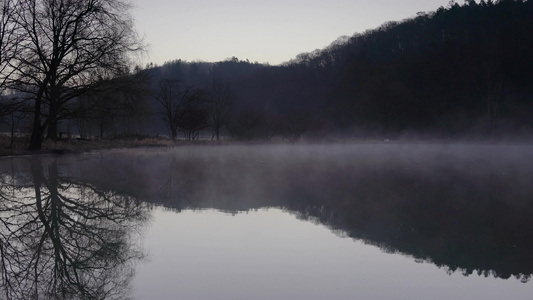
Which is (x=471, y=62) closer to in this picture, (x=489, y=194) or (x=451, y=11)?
(x=451, y=11)

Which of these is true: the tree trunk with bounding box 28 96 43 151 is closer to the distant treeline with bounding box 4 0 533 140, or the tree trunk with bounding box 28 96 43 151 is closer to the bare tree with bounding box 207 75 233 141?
the distant treeline with bounding box 4 0 533 140

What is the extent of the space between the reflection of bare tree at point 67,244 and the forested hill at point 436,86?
1586 inches

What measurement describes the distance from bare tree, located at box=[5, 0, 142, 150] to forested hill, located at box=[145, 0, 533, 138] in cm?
2649

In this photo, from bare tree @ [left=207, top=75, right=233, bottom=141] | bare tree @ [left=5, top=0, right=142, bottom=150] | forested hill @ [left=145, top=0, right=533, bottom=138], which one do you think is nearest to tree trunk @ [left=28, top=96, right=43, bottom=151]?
bare tree @ [left=5, top=0, right=142, bottom=150]

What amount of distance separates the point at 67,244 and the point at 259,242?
2.21 m

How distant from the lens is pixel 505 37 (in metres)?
59.3

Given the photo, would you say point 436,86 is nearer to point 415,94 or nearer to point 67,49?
point 415,94

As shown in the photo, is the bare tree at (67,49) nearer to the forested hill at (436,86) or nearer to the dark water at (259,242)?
the dark water at (259,242)

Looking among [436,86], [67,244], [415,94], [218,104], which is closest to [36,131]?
[67,244]

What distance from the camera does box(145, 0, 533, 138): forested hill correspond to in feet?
173

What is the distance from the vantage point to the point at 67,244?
16.8 feet

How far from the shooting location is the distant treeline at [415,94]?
4994cm

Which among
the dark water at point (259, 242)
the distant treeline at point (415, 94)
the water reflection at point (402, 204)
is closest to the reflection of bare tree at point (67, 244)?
the dark water at point (259, 242)

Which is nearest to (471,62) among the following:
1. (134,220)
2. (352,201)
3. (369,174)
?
(369,174)
